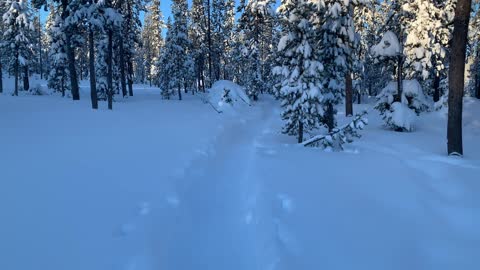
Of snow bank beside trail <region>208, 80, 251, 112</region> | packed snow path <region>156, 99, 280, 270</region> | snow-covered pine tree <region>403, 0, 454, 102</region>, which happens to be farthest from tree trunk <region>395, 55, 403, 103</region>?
snow bank beside trail <region>208, 80, 251, 112</region>

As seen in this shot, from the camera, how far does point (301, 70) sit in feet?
52.1

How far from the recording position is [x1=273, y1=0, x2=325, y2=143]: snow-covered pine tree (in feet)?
50.5

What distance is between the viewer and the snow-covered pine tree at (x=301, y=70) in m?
15.4

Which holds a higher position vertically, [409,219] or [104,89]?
[104,89]

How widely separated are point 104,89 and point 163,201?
101 ft

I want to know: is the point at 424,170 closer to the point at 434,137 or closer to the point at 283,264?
Answer: the point at 283,264

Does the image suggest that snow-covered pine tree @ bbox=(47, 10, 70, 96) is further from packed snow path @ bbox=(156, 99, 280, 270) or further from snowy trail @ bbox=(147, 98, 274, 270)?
snowy trail @ bbox=(147, 98, 274, 270)

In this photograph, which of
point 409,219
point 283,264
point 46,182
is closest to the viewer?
point 283,264

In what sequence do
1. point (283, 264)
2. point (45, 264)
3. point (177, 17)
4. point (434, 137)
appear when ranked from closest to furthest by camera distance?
point (45, 264) → point (283, 264) → point (434, 137) → point (177, 17)

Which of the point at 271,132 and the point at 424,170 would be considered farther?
the point at 271,132

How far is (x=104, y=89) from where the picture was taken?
35.4 meters

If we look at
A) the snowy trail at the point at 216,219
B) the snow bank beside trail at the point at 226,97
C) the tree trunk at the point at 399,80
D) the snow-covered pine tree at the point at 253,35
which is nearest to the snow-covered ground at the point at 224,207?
the snowy trail at the point at 216,219

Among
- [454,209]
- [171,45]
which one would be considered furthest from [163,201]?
[171,45]

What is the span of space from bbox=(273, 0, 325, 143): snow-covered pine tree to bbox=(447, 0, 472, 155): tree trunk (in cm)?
488
